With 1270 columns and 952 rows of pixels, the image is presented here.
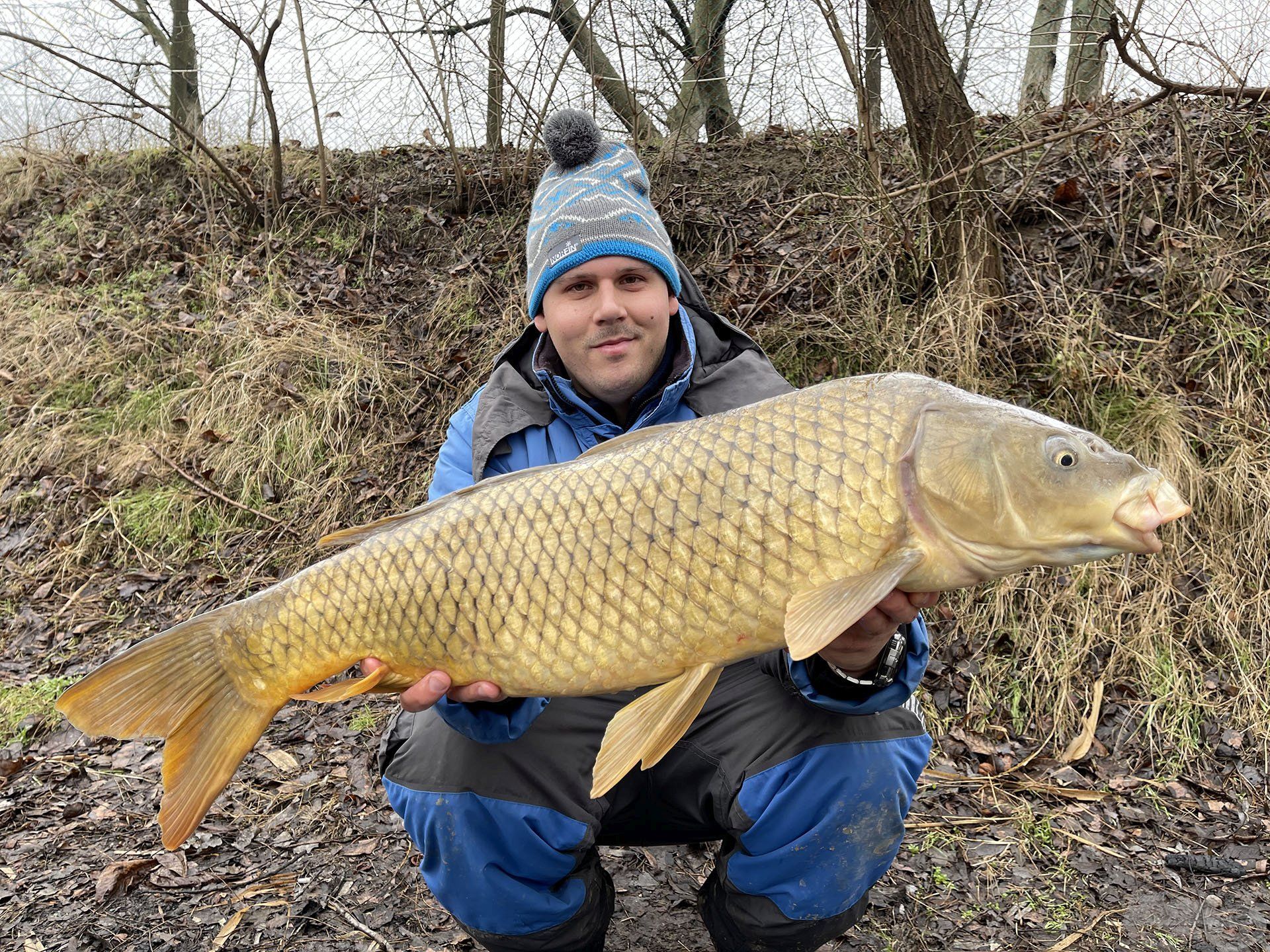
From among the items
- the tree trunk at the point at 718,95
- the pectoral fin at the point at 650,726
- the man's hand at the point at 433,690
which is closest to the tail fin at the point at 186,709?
the man's hand at the point at 433,690

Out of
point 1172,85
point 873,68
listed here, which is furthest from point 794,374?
point 1172,85

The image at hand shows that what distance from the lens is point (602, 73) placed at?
4449mm

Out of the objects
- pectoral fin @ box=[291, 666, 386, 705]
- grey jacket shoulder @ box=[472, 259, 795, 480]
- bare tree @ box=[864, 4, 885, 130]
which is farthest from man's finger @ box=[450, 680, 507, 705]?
bare tree @ box=[864, 4, 885, 130]

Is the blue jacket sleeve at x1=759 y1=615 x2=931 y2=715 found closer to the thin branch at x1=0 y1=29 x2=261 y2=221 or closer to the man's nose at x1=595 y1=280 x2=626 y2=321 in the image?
the man's nose at x1=595 y1=280 x2=626 y2=321

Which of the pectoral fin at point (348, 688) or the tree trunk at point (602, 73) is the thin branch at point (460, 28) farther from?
the pectoral fin at point (348, 688)

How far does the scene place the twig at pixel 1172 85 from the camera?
2.90m

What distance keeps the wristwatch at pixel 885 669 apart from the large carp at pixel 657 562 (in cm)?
28

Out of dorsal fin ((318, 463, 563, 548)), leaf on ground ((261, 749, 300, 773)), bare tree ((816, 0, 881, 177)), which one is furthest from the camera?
bare tree ((816, 0, 881, 177))

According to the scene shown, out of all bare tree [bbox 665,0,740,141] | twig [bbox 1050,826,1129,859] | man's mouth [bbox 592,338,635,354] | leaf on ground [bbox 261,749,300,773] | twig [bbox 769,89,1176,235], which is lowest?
twig [bbox 1050,826,1129,859]

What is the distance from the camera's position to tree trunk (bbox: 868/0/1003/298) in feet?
10.8

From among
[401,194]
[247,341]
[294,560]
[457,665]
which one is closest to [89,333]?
[247,341]

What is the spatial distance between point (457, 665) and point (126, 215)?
524cm

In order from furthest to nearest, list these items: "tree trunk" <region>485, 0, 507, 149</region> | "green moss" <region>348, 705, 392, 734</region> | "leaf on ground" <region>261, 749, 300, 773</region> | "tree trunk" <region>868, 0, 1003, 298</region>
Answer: "tree trunk" <region>485, 0, 507, 149</region>
"tree trunk" <region>868, 0, 1003, 298</region>
"green moss" <region>348, 705, 392, 734</region>
"leaf on ground" <region>261, 749, 300, 773</region>

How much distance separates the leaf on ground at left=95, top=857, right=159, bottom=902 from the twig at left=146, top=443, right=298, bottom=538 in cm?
166
